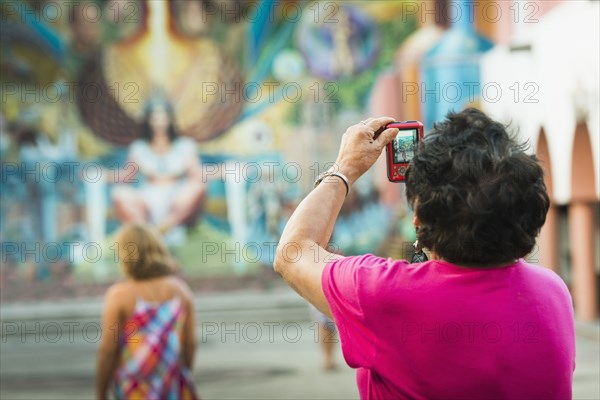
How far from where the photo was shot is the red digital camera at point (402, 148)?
170cm

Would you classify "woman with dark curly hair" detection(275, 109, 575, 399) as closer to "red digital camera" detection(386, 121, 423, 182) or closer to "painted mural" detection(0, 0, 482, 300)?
"red digital camera" detection(386, 121, 423, 182)

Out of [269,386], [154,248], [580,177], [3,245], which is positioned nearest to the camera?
[154,248]

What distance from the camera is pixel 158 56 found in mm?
17812

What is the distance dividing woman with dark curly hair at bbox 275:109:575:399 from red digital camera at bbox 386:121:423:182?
0.13 meters

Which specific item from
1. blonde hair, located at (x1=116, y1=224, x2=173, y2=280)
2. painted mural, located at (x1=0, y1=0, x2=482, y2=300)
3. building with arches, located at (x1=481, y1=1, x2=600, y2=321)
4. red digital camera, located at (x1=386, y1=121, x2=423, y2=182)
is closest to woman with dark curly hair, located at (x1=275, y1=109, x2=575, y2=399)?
red digital camera, located at (x1=386, y1=121, x2=423, y2=182)

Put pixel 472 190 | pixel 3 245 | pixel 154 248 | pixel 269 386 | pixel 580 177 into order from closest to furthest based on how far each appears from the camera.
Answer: pixel 472 190 → pixel 154 248 → pixel 269 386 → pixel 580 177 → pixel 3 245

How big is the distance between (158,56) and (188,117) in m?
1.40

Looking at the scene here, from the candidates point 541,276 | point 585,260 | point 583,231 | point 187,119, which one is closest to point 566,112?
point 583,231

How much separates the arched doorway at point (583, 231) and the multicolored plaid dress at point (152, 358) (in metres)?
7.54

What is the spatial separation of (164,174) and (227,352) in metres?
7.37

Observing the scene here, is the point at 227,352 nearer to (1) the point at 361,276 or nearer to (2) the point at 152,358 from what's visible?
(2) the point at 152,358

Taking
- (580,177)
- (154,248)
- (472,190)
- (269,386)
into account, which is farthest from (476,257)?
(580,177)

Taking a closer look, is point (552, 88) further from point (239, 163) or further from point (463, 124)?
point (463, 124)

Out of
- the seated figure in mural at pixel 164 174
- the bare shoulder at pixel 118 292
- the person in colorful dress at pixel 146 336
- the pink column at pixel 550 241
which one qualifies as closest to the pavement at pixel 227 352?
the pink column at pixel 550 241
